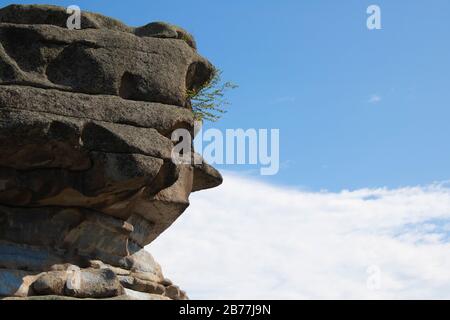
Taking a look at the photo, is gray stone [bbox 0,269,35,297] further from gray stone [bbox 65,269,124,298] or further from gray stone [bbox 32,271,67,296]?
gray stone [bbox 65,269,124,298]

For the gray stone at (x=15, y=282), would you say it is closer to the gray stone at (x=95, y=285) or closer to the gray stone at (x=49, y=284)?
the gray stone at (x=49, y=284)

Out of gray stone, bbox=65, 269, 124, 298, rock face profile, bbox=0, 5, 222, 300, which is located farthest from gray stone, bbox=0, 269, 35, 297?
gray stone, bbox=65, 269, 124, 298

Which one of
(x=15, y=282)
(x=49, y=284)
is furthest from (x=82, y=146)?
(x=15, y=282)

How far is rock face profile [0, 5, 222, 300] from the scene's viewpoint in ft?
38.7

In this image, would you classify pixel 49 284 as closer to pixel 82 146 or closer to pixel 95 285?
pixel 95 285

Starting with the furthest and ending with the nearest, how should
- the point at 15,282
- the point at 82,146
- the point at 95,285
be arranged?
the point at 95,285 → the point at 82,146 → the point at 15,282

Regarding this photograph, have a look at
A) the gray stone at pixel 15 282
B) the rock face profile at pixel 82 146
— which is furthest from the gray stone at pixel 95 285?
the gray stone at pixel 15 282

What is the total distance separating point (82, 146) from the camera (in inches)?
468

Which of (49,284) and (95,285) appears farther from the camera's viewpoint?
(95,285)

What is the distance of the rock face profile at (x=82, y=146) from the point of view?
38.7 feet

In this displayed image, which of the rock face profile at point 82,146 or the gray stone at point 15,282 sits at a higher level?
the rock face profile at point 82,146

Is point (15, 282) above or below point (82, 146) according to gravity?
below
